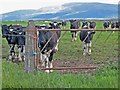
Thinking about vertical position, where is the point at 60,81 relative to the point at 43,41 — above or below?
above

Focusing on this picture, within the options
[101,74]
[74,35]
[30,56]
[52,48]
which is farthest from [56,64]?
[74,35]

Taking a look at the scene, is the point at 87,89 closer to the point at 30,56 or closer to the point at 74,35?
the point at 30,56

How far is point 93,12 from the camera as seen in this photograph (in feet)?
165

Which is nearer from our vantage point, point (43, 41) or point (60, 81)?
point (60, 81)

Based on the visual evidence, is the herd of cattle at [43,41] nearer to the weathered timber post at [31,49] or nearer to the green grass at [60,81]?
the weathered timber post at [31,49]

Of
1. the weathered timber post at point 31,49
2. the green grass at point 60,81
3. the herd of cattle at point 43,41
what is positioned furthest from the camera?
the herd of cattle at point 43,41

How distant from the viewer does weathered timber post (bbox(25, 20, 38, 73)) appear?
8938mm

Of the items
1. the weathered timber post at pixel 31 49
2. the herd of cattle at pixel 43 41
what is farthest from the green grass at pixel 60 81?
the herd of cattle at pixel 43 41

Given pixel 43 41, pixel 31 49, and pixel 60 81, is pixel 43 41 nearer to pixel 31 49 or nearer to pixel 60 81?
pixel 31 49

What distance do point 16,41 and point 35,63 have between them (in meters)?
6.66

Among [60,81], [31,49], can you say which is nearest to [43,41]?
[31,49]

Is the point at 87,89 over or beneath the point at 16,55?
over

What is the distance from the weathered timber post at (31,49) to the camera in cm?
894

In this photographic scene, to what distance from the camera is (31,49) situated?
9.08 meters
